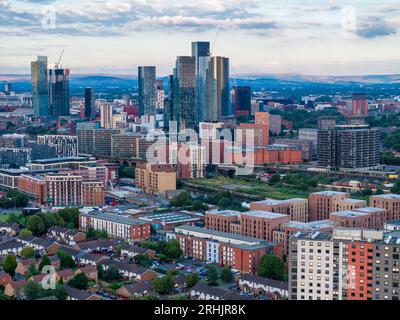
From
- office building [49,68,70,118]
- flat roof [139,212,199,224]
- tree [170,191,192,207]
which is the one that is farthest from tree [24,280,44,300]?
office building [49,68,70,118]

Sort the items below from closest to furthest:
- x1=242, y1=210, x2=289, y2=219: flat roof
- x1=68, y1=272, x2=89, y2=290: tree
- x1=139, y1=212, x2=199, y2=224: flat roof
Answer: x1=68, y1=272, x2=89, y2=290: tree
x1=242, y1=210, x2=289, y2=219: flat roof
x1=139, y1=212, x2=199, y2=224: flat roof

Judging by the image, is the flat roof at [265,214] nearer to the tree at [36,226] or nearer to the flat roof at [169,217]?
the flat roof at [169,217]

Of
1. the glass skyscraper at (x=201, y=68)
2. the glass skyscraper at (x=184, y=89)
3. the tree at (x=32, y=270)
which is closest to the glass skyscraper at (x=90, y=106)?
the glass skyscraper at (x=184, y=89)

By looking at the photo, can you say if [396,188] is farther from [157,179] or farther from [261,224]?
[261,224]

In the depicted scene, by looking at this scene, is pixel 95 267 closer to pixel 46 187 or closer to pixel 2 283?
pixel 2 283

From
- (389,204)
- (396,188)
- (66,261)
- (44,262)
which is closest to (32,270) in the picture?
(44,262)

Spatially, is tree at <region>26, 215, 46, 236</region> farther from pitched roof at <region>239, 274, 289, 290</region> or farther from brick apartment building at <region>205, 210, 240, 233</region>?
pitched roof at <region>239, 274, 289, 290</region>
